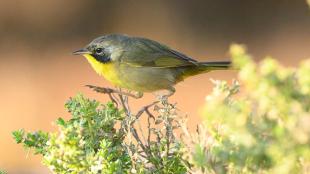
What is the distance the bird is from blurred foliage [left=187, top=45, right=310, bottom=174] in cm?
220

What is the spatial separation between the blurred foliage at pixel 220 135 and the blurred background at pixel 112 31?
615 centimetres

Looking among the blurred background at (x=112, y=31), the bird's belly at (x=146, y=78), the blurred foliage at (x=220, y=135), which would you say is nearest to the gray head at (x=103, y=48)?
the bird's belly at (x=146, y=78)

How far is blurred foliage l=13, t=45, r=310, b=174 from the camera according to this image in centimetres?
166

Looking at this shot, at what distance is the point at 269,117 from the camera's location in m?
1.73

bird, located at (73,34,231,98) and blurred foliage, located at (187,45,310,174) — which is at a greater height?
bird, located at (73,34,231,98)

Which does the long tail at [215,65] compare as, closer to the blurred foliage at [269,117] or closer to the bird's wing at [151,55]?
the bird's wing at [151,55]

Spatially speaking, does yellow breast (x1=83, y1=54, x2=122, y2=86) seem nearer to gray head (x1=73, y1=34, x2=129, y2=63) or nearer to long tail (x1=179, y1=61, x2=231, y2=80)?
gray head (x1=73, y1=34, x2=129, y2=63)

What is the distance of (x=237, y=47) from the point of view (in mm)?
1709

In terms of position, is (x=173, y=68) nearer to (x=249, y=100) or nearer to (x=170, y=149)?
(x=170, y=149)

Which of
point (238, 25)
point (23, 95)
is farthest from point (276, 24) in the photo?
point (23, 95)

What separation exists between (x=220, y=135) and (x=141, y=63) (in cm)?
202

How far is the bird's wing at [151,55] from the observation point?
13.6 feet

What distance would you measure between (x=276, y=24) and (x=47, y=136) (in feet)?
23.6

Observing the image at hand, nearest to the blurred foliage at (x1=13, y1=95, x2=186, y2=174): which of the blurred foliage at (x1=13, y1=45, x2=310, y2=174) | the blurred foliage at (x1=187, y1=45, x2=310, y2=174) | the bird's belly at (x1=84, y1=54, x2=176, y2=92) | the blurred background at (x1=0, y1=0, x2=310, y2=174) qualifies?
the blurred foliage at (x1=13, y1=45, x2=310, y2=174)
